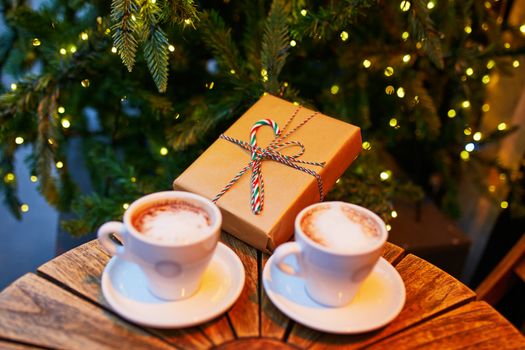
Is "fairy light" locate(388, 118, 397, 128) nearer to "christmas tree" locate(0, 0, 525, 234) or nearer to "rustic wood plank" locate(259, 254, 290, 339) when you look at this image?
"christmas tree" locate(0, 0, 525, 234)

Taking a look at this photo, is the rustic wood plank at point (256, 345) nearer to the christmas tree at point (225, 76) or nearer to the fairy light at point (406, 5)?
the christmas tree at point (225, 76)

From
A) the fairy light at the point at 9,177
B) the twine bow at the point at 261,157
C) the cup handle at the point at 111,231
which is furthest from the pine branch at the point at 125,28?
the fairy light at the point at 9,177

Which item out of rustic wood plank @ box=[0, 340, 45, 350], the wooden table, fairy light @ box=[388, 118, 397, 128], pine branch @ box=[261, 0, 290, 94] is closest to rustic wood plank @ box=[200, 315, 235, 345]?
the wooden table

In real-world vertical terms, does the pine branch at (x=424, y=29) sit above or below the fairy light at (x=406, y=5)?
below

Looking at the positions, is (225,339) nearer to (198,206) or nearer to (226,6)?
(198,206)

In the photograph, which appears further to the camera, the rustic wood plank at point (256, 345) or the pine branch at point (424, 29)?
the pine branch at point (424, 29)

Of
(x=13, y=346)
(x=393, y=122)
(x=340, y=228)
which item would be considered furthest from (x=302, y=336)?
(x=393, y=122)
